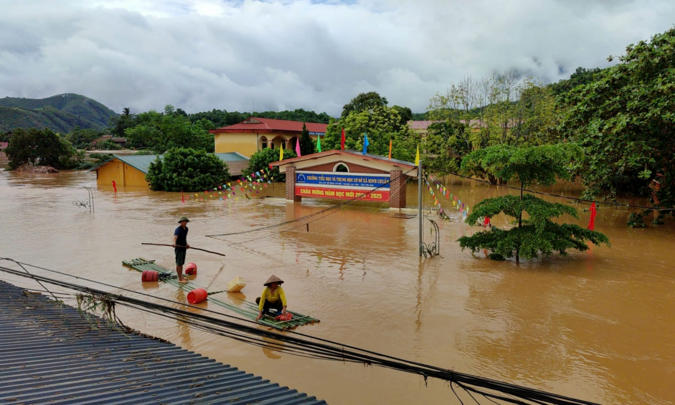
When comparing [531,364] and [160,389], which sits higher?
[160,389]

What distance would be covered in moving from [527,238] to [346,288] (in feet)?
17.8

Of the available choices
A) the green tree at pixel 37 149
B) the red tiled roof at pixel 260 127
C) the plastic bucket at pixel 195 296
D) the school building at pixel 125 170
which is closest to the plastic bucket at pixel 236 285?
the plastic bucket at pixel 195 296

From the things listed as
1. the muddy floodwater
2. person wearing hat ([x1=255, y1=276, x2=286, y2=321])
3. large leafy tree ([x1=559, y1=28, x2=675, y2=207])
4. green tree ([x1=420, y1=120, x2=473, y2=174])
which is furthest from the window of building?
person wearing hat ([x1=255, y1=276, x2=286, y2=321])

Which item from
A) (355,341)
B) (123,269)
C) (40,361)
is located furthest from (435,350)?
(123,269)

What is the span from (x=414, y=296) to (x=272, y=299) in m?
3.69

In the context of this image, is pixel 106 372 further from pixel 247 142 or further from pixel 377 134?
pixel 247 142

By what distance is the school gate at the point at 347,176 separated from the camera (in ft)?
78.1

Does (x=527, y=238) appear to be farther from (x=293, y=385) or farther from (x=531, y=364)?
(x=293, y=385)

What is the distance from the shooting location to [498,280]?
39.7 ft

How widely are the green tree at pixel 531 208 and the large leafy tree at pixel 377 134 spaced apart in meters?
23.8

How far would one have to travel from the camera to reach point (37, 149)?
51.9 metres

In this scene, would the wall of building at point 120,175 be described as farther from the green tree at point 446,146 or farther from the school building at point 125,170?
the green tree at point 446,146

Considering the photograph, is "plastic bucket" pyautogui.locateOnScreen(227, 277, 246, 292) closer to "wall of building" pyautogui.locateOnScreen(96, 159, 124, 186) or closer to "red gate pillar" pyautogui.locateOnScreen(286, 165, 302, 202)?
"red gate pillar" pyautogui.locateOnScreen(286, 165, 302, 202)

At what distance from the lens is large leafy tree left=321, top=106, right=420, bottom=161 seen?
1489 inches
